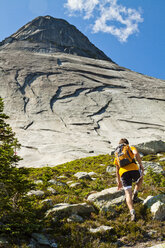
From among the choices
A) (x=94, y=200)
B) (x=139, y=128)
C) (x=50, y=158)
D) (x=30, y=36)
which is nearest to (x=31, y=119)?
(x=50, y=158)

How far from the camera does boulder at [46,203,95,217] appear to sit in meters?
5.85

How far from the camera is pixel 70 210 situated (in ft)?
19.5

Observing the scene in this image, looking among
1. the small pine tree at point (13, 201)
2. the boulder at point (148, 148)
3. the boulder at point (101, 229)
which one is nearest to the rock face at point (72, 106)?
the boulder at point (148, 148)

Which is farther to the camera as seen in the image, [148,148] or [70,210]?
[148,148]

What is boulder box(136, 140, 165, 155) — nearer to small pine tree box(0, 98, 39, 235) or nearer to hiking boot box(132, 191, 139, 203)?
hiking boot box(132, 191, 139, 203)

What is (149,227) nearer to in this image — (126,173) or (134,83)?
(126,173)

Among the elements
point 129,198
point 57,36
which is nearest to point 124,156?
point 129,198

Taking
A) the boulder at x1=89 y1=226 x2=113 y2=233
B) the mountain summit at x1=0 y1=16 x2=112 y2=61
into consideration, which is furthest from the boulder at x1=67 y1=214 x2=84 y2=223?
the mountain summit at x1=0 y1=16 x2=112 y2=61

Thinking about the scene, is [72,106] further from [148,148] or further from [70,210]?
[70,210]

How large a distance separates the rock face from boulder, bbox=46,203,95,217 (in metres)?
14.7

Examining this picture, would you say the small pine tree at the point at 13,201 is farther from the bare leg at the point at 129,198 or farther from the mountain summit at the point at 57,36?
the mountain summit at the point at 57,36

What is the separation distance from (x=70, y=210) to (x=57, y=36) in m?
89.7

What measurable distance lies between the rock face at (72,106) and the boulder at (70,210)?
14.7m

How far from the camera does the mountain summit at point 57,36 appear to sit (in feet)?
244
